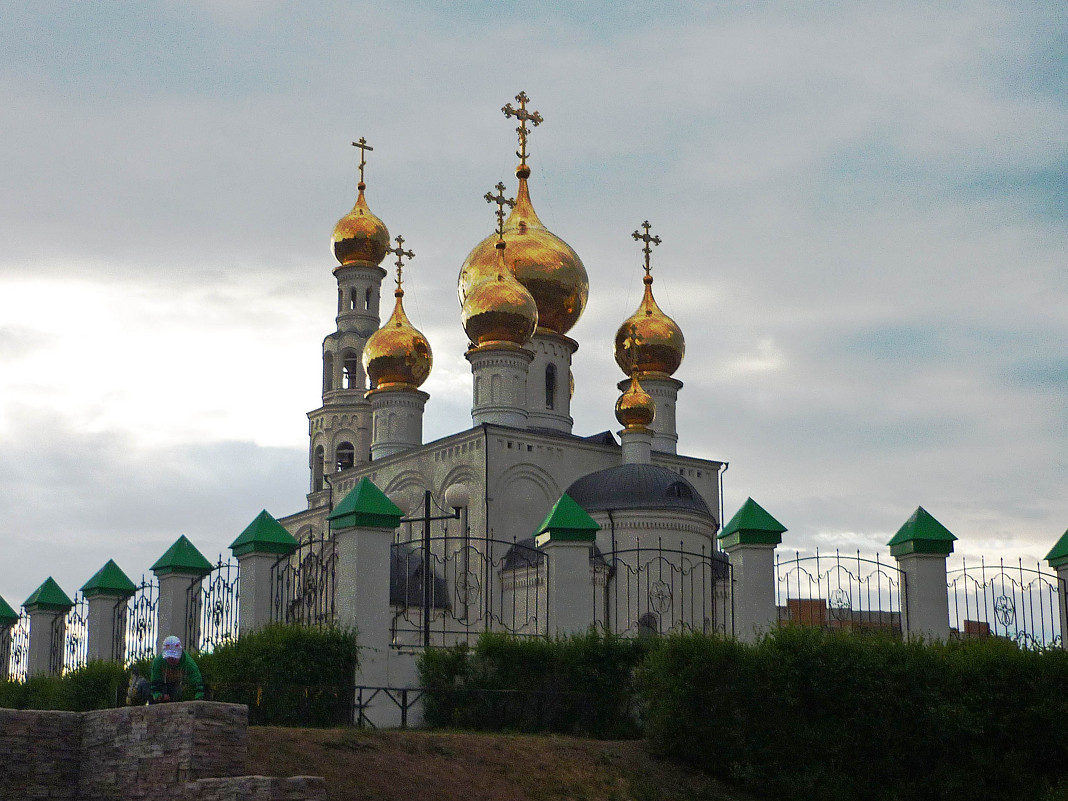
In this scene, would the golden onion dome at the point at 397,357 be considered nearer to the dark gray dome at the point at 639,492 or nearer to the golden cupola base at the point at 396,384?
the golden cupola base at the point at 396,384

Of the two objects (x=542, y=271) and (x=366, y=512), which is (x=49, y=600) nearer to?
(x=366, y=512)

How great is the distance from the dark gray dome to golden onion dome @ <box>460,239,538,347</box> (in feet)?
13.3

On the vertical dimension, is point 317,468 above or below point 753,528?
above

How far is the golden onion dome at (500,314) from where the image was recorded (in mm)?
26094

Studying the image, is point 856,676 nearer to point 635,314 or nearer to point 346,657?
point 346,657

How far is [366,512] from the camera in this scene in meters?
12.5

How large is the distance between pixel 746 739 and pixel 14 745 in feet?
17.9

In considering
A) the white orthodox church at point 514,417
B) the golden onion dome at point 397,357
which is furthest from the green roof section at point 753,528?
the golden onion dome at point 397,357

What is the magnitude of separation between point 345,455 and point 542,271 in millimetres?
7230

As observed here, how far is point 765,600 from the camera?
1322 cm

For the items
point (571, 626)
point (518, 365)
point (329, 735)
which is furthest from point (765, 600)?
point (518, 365)

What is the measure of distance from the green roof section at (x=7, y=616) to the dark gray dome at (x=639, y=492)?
28.2ft

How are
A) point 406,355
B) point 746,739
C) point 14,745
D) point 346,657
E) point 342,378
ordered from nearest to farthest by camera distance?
point 14,745
point 746,739
point 346,657
point 406,355
point 342,378


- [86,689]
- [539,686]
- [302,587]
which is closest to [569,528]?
[539,686]
